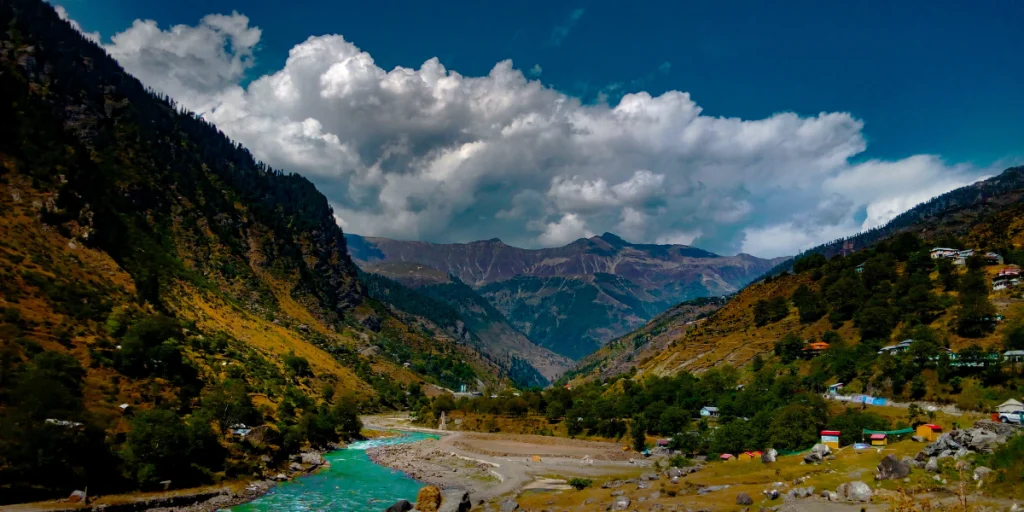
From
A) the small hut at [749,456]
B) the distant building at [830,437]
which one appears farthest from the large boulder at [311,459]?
the distant building at [830,437]

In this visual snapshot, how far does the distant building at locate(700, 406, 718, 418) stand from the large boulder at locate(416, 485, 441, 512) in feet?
256

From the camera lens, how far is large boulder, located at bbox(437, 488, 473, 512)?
53250 mm

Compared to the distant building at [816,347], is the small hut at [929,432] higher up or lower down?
lower down

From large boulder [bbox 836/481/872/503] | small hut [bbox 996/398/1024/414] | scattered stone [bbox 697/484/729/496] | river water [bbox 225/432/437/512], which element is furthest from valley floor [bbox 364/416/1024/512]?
small hut [bbox 996/398/1024/414]

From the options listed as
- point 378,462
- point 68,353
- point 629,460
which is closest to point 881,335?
point 629,460

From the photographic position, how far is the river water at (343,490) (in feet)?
187

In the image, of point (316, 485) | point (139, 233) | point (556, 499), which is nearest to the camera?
point (556, 499)

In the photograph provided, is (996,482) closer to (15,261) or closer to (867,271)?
(15,261)

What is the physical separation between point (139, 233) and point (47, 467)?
143 metres

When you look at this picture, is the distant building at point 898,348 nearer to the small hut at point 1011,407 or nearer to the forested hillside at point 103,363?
the small hut at point 1011,407

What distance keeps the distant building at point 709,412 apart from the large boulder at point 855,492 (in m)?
81.1

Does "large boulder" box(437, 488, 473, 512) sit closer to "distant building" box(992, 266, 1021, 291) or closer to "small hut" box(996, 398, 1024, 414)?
"small hut" box(996, 398, 1024, 414)

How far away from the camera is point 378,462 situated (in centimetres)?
9075

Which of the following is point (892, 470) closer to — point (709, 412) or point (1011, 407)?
point (1011, 407)
